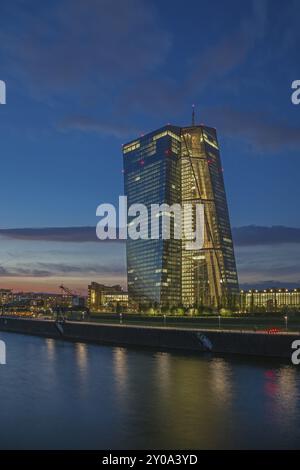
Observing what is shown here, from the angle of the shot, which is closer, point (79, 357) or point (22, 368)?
point (22, 368)

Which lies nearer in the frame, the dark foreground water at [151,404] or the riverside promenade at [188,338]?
the dark foreground water at [151,404]

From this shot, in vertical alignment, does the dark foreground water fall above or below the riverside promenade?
below

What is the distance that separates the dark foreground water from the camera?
30.8 m

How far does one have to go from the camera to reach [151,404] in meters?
40.8

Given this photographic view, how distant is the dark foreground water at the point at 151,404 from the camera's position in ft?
101

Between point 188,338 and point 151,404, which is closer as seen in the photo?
point 151,404

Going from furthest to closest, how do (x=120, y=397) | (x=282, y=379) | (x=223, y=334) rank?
(x=223, y=334), (x=282, y=379), (x=120, y=397)

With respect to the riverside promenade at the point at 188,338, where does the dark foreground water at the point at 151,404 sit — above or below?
below

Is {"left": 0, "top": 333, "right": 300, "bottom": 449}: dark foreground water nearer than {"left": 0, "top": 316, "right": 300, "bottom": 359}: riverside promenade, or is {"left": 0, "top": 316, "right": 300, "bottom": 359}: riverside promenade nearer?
{"left": 0, "top": 333, "right": 300, "bottom": 449}: dark foreground water

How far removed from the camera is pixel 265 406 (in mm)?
38969

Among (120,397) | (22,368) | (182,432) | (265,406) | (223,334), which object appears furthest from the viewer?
(223,334)

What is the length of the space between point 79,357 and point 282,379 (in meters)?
33.2
